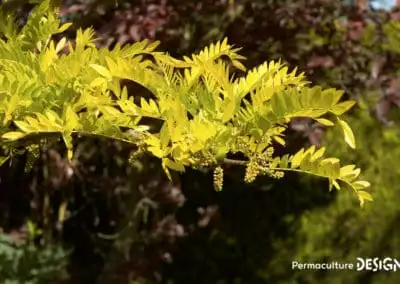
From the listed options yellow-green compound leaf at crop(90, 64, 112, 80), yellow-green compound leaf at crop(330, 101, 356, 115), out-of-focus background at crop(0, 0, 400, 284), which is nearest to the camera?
yellow-green compound leaf at crop(330, 101, 356, 115)

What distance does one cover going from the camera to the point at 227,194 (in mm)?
4551

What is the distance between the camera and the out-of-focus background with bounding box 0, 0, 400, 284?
3395 mm

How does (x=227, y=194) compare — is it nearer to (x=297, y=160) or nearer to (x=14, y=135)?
(x=297, y=160)

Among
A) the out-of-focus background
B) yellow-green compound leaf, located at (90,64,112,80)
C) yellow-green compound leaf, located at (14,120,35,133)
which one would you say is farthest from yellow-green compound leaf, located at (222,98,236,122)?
the out-of-focus background

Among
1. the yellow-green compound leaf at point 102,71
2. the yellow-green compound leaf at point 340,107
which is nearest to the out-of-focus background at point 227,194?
the yellow-green compound leaf at point 102,71

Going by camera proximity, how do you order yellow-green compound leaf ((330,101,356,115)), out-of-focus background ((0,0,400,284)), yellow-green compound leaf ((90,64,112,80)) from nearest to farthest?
yellow-green compound leaf ((330,101,356,115)), yellow-green compound leaf ((90,64,112,80)), out-of-focus background ((0,0,400,284))

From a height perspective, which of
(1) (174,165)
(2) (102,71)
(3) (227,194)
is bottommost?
(1) (174,165)

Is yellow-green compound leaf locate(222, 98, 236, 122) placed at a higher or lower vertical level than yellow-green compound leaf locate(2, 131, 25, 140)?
higher

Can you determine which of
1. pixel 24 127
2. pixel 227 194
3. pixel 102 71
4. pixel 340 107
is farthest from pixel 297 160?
pixel 227 194

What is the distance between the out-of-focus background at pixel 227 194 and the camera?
339 cm

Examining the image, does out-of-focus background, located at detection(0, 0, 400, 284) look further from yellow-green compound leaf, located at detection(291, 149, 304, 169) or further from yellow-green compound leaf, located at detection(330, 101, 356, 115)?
yellow-green compound leaf, located at detection(330, 101, 356, 115)

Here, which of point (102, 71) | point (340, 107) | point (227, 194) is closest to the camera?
point (340, 107)

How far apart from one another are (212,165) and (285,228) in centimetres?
312

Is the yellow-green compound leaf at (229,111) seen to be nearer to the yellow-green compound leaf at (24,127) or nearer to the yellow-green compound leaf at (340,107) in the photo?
the yellow-green compound leaf at (340,107)
